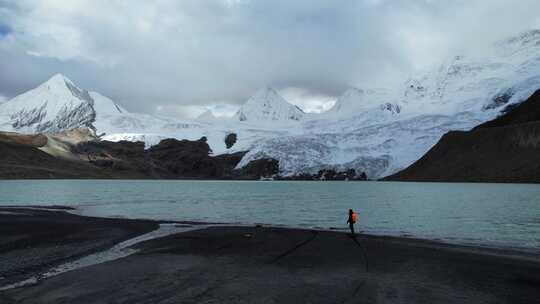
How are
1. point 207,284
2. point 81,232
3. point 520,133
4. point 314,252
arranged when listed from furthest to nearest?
point 520,133
point 81,232
point 314,252
point 207,284

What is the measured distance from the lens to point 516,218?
51.5 meters

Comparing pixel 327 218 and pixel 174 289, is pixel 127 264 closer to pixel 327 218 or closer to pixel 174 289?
pixel 174 289

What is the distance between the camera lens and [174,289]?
62.3ft

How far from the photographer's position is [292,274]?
2233 centimetres

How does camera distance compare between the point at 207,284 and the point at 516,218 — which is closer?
the point at 207,284

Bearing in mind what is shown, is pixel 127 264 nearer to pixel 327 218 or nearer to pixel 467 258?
pixel 467 258

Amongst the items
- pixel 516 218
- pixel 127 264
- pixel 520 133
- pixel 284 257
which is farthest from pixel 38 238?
pixel 520 133

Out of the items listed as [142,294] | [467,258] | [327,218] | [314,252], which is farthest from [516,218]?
[142,294]

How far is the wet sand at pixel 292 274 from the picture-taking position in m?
18.1

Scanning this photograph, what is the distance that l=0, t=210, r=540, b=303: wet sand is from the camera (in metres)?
18.1

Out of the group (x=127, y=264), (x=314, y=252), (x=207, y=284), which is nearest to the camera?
(x=207, y=284)

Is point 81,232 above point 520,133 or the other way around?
the other way around

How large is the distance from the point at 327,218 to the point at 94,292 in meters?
38.4

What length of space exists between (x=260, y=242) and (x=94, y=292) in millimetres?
15490
